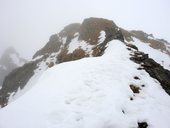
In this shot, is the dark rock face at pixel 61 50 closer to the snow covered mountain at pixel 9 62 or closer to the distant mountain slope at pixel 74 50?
the distant mountain slope at pixel 74 50

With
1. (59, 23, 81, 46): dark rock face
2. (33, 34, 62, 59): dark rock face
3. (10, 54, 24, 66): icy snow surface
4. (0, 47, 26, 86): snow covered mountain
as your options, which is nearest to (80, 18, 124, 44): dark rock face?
(59, 23, 81, 46): dark rock face

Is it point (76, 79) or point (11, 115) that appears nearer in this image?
point (11, 115)

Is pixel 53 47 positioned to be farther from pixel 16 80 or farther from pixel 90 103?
pixel 90 103

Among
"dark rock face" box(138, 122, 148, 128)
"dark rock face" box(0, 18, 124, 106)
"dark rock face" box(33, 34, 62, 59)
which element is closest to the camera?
"dark rock face" box(138, 122, 148, 128)

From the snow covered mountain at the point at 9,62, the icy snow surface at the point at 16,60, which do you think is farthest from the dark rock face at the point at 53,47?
the icy snow surface at the point at 16,60

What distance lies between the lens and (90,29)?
147ft

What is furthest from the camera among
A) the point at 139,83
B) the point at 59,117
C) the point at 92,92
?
the point at 139,83

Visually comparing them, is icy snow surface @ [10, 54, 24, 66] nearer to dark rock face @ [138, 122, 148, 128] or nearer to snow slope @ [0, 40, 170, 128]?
snow slope @ [0, 40, 170, 128]

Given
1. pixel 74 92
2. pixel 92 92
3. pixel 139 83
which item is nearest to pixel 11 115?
pixel 74 92

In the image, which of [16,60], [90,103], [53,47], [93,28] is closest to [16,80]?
[53,47]

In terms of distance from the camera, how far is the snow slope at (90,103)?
846 cm

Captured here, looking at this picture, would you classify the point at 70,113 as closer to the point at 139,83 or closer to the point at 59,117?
the point at 59,117

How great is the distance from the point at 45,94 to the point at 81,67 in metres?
4.26

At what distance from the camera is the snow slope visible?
27.8 ft
